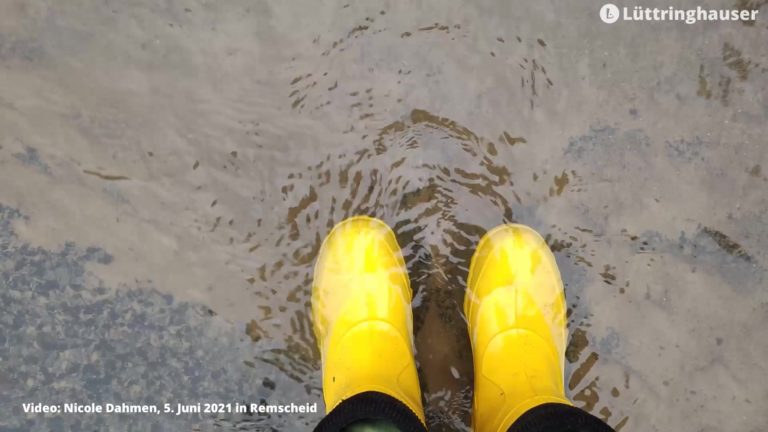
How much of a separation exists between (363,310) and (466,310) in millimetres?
240

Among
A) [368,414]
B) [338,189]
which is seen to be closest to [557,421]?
[368,414]

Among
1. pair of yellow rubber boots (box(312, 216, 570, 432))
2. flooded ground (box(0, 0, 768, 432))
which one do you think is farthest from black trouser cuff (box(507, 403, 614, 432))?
flooded ground (box(0, 0, 768, 432))

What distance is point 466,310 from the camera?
4.58 ft

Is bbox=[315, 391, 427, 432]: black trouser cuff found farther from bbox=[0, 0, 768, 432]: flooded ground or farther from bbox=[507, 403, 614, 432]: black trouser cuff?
bbox=[0, 0, 768, 432]: flooded ground

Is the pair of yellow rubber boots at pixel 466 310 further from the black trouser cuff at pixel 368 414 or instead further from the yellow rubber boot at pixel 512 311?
the black trouser cuff at pixel 368 414

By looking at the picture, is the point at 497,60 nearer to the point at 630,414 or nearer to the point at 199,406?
the point at 630,414

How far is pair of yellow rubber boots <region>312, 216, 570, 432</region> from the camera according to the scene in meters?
1.29

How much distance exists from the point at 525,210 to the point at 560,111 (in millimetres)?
243

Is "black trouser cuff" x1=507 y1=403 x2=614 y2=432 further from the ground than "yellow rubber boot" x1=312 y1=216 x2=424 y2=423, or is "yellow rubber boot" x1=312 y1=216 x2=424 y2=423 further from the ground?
"yellow rubber boot" x1=312 y1=216 x2=424 y2=423

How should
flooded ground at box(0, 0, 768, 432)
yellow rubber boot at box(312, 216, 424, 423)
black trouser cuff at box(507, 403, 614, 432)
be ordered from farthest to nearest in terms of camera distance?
flooded ground at box(0, 0, 768, 432), yellow rubber boot at box(312, 216, 424, 423), black trouser cuff at box(507, 403, 614, 432)

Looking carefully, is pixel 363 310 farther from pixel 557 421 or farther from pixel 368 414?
pixel 557 421

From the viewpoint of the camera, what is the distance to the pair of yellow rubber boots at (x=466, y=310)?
1.29 metres

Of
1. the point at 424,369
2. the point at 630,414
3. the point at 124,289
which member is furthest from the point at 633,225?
the point at 124,289

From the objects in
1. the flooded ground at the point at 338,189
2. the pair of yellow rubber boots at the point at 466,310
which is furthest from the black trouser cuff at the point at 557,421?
the flooded ground at the point at 338,189
